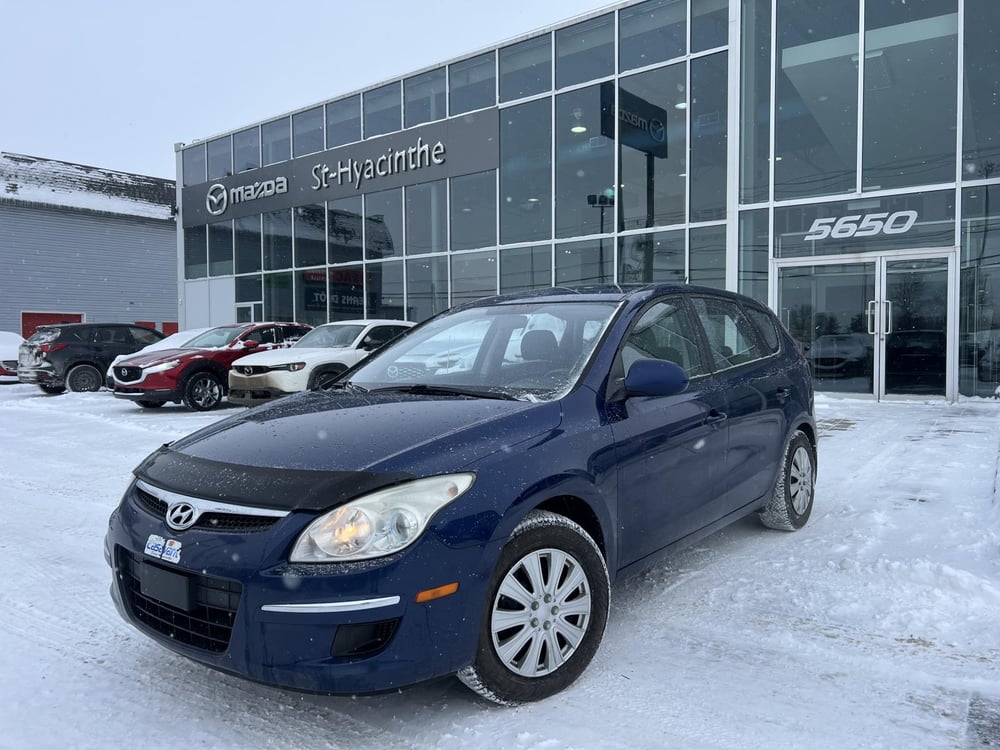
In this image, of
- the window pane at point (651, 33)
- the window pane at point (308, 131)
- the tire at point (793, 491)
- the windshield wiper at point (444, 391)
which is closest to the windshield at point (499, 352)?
the windshield wiper at point (444, 391)

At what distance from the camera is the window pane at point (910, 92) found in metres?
11.7

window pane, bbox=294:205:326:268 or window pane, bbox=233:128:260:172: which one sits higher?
window pane, bbox=233:128:260:172

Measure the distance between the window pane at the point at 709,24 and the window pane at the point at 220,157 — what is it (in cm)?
1542

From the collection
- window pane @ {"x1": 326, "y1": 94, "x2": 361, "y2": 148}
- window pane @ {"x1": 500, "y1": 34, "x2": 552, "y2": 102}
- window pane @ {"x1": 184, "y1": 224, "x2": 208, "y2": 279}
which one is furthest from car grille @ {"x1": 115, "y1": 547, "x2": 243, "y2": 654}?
window pane @ {"x1": 184, "y1": 224, "x2": 208, "y2": 279}

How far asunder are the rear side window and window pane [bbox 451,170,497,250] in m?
13.0

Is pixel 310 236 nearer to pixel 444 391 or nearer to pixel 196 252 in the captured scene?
pixel 196 252

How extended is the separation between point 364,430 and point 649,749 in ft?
4.81

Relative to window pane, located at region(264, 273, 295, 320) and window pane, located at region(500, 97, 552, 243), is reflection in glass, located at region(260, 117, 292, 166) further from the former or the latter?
window pane, located at region(500, 97, 552, 243)

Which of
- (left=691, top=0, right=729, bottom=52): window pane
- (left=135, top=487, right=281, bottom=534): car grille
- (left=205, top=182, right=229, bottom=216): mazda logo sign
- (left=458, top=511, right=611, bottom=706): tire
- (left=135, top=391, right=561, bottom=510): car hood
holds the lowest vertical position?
(left=458, top=511, right=611, bottom=706): tire

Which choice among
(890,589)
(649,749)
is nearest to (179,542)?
(649,749)

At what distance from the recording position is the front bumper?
2.27 metres

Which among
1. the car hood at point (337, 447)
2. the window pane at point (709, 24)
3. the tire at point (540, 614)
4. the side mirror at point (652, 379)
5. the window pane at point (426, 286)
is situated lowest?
the tire at point (540, 614)

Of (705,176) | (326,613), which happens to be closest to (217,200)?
(705,176)

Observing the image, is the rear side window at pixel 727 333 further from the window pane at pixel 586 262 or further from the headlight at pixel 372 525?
the window pane at pixel 586 262
